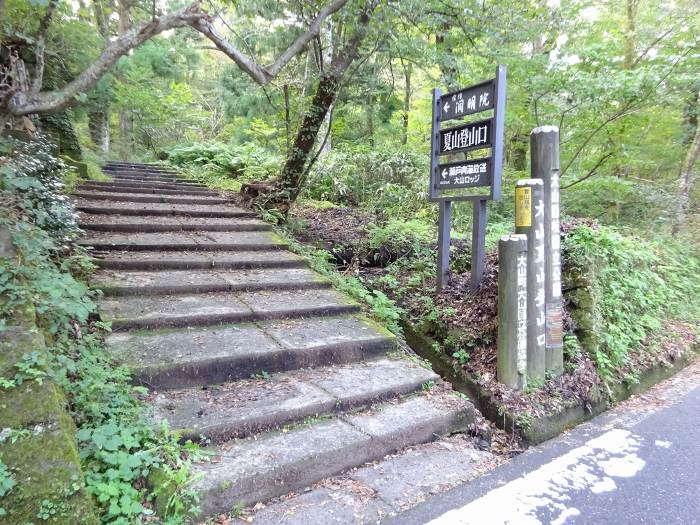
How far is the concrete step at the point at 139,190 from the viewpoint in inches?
270

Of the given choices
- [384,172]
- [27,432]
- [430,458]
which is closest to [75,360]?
[27,432]

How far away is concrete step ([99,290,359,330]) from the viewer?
10.9 ft

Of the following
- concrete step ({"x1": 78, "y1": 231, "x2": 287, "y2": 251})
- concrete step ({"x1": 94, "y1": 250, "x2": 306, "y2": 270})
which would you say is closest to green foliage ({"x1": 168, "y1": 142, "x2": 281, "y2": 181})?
concrete step ({"x1": 78, "y1": 231, "x2": 287, "y2": 251})

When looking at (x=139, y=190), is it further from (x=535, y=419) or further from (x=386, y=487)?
(x=535, y=419)

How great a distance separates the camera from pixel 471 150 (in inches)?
157

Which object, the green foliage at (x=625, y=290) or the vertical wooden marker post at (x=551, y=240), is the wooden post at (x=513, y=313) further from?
the green foliage at (x=625, y=290)

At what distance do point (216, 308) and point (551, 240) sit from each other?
2.87 metres

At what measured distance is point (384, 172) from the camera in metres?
8.46

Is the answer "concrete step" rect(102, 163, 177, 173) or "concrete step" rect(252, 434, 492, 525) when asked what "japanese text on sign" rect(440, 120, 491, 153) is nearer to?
"concrete step" rect(252, 434, 492, 525)

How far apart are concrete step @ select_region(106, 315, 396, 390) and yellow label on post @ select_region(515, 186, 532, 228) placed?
148 centimetres

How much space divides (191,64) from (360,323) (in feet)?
53.1

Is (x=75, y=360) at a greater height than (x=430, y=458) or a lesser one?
greater

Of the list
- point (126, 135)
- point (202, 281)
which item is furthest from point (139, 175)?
point (126, 135)

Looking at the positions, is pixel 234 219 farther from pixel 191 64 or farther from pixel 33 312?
pixel 191 64
